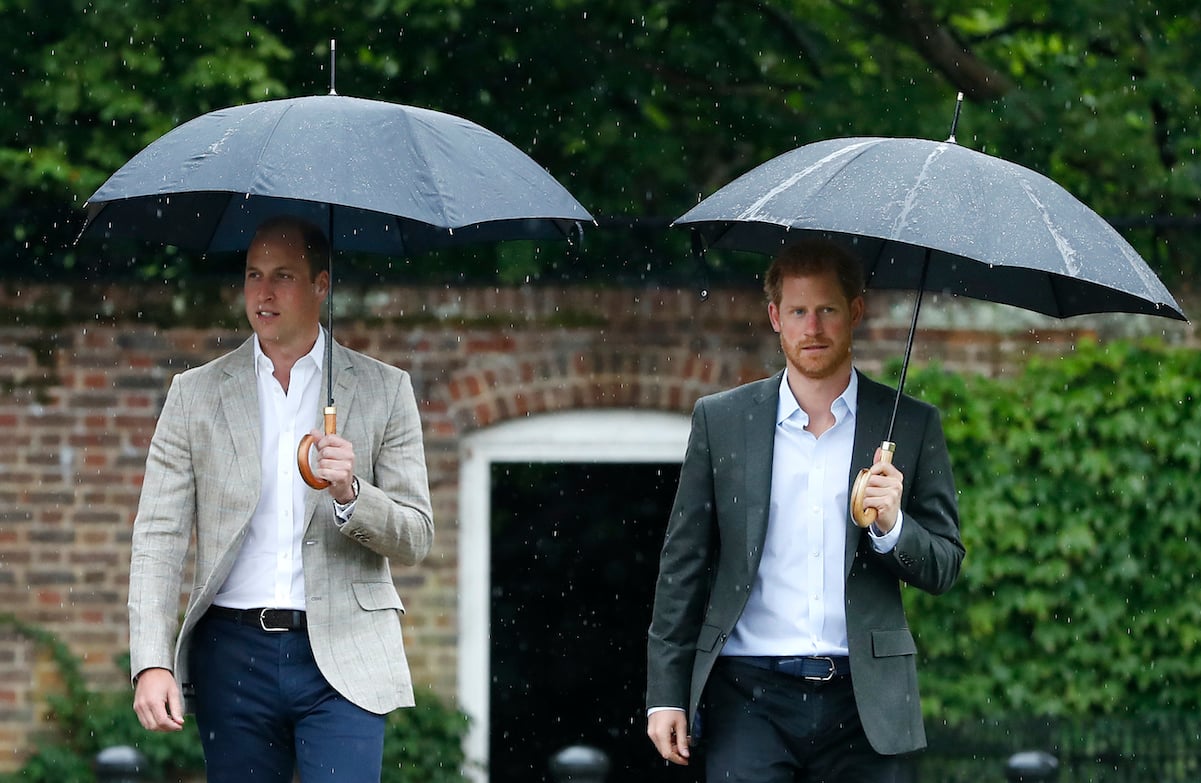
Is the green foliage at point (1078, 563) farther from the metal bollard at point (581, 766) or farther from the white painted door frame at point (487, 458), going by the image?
the metal bollard at point (581, 766)

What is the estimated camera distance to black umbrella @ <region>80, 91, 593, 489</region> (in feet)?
12.4

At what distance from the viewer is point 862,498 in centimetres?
376

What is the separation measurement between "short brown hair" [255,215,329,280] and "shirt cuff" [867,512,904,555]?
4.84ft

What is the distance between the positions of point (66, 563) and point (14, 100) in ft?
7.48

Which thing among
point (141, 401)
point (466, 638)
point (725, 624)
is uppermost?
point (141, 401)

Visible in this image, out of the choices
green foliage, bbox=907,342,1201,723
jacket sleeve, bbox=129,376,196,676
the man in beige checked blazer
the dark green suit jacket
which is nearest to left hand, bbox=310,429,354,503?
the man in beige checked blazer

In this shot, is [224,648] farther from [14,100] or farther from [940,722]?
[14,100]

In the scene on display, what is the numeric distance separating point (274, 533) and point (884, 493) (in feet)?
4.73

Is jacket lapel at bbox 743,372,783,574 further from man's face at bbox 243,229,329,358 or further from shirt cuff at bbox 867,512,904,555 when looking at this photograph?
man's face at bbox 243,229,329,358

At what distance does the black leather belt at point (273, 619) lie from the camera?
398cm

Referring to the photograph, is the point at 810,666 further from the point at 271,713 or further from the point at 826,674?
the point at 271,713

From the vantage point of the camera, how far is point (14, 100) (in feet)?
26.6

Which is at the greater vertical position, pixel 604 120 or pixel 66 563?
pixel 604 120

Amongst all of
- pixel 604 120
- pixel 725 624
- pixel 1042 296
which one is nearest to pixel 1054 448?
pixel 604 120
